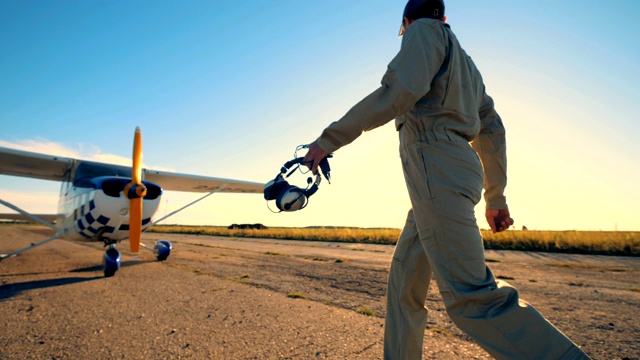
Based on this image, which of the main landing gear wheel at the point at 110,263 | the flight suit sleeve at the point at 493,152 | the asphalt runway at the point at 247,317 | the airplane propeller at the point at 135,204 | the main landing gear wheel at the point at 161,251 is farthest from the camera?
the main landing gear wheel at the point at 161,251

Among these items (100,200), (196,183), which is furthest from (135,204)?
(196,183)

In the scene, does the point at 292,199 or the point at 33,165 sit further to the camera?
the point at 33,165

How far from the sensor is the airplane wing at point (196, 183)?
11484 mm

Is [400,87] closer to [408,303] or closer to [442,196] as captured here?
[442,196]

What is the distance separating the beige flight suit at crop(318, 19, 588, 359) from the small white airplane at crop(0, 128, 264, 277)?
5.86m

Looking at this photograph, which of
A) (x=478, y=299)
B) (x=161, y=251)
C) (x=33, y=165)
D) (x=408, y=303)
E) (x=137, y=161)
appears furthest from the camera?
(x=33, y=165)

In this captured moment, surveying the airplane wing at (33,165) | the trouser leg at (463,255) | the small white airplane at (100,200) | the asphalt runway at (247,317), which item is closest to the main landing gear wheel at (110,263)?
the small white airplane at (100,200)

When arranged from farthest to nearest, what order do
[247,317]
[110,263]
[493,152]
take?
[110,263], [247,317], [493,152]

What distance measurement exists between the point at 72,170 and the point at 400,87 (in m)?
11.1

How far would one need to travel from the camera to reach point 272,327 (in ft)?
8.70

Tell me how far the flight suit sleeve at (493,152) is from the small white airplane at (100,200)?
6.14 m

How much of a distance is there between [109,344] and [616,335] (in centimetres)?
381

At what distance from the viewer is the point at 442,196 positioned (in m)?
1.25

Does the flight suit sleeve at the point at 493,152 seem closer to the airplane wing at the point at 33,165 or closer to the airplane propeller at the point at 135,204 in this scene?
the airplane propeller at the point at 135,204
